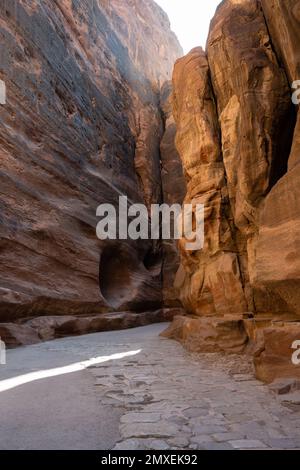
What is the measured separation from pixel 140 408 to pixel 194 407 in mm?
559

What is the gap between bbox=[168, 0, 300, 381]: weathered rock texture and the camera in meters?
5.00

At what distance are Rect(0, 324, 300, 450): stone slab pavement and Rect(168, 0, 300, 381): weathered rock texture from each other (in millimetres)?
1014

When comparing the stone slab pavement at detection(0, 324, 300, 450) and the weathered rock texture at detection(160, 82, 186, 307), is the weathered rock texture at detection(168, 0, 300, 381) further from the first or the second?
the weathered rock texture at detection(160, 82, 186, 307)

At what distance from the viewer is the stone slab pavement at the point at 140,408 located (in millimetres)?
2607

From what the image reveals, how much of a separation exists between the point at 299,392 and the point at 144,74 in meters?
27.1

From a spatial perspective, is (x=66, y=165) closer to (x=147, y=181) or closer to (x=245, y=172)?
(x=147, y=181)

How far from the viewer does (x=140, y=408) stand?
11.3ft

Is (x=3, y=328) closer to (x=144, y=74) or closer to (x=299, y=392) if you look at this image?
(x=299, y=392)

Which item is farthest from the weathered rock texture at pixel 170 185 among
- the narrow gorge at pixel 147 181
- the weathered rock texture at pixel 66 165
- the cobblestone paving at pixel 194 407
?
the cobblestone paving at pixel 194 407

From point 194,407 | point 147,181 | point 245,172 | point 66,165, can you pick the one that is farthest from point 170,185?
point 194,407

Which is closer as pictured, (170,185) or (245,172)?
(245,172)

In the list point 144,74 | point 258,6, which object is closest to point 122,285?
point 258,6

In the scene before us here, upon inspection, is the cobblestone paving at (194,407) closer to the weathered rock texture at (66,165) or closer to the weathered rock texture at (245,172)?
the weathered rock texture at (245,172)

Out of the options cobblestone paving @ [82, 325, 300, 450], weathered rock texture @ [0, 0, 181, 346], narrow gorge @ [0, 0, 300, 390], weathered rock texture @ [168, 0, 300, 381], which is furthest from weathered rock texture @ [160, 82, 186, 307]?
cobblestone paving @ [82, 325, 300, 450]
